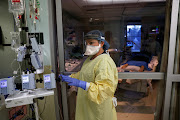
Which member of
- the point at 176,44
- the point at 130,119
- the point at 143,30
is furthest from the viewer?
the point at 130,119

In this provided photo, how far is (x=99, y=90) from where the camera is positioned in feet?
3.93

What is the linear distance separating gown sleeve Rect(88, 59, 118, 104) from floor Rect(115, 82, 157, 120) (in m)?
1.06

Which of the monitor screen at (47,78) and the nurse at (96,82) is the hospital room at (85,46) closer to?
the nurse at (96,82)

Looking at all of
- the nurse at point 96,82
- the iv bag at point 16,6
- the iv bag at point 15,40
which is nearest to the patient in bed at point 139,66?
the nurse at point 96,82

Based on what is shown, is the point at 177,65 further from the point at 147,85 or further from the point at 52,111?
the point at 52,111

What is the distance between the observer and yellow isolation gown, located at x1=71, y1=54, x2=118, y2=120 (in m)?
1.21

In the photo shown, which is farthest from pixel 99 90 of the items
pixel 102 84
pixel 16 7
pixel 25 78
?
pixel 16 7

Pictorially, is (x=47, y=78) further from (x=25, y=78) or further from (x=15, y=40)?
(x=15, y=40)

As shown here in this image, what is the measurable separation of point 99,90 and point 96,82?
0.08 metres

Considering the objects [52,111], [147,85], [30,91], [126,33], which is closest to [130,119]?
[147,85]

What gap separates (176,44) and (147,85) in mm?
760

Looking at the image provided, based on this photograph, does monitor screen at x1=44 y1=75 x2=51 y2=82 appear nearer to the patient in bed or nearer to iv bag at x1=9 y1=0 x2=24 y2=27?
iv bag at x1=9 y1=0 x2=24 y2=27

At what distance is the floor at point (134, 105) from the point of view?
2.26 m

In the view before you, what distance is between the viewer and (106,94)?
A: 1227 millimetres
